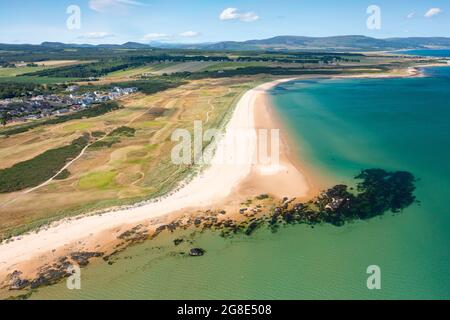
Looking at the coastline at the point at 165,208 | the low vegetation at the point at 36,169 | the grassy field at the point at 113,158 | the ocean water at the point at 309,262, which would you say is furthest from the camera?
the low vegetation at the point at 36,169

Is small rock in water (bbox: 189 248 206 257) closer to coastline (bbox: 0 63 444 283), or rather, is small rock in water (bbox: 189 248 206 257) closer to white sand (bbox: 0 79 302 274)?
coastline (bbox: 0 63 444 283)

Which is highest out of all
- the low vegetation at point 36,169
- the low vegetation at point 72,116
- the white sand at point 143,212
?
the low vegetation at point 72,116

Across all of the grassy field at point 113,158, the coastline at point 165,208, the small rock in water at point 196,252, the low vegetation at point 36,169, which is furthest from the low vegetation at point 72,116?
the small rock in water at point 196,252

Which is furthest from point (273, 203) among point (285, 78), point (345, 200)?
point (285, 78)

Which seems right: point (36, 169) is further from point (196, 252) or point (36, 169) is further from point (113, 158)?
point (196, 252)

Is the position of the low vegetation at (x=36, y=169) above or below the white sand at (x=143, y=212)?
above

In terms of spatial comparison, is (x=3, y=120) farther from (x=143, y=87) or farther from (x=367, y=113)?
(x=367, y=113)

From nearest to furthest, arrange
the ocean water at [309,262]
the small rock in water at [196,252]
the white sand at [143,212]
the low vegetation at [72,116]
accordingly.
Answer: the ocean water at [309,262] → the small rock in water at [196,252] → the white sand at [143,212] → the low vegetation at [72,116]

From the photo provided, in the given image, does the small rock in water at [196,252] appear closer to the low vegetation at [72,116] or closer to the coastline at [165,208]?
the coastline at [165,208]

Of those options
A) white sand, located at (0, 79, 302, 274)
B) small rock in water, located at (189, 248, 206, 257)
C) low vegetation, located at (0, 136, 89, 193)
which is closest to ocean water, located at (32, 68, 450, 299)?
small rock in water, located at (189, 248, 206, 257)
